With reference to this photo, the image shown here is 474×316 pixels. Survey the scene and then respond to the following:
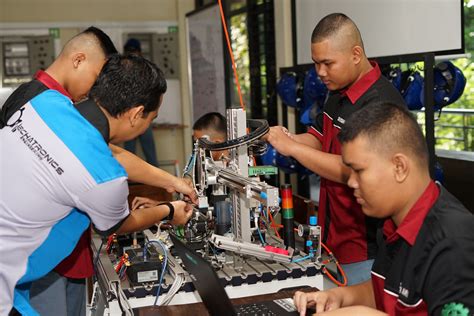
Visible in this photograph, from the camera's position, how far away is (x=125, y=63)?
73.3 inches

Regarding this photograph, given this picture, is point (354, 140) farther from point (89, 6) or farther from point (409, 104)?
point (89, 6)

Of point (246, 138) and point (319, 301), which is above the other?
point (246, 138)

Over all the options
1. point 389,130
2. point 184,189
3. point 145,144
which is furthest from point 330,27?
point 145,144

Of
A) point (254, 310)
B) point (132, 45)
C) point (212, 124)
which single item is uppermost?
point (132, 45)

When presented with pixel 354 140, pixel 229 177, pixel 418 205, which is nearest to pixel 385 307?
pixel 418 205

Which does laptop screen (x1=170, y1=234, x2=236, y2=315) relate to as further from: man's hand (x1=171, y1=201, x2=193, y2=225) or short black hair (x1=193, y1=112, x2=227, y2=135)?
short black hair (x1=193, y1=112, x2=227, y2=135)

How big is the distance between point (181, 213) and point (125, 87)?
0.61 meters

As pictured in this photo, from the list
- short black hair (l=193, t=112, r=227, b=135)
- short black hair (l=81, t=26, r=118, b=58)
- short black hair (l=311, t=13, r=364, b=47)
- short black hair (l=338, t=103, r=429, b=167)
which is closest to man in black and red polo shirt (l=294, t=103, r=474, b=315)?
short black hair (l=338, t=103, r=429, b=167)

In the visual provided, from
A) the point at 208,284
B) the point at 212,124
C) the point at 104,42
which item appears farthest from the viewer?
the point at 212,124

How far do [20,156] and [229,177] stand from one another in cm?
73

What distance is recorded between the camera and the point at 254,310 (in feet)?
5.81

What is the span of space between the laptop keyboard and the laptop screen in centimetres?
10

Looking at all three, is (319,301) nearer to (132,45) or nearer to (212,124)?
(212,124)

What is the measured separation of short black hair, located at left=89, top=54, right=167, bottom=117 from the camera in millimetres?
1828
